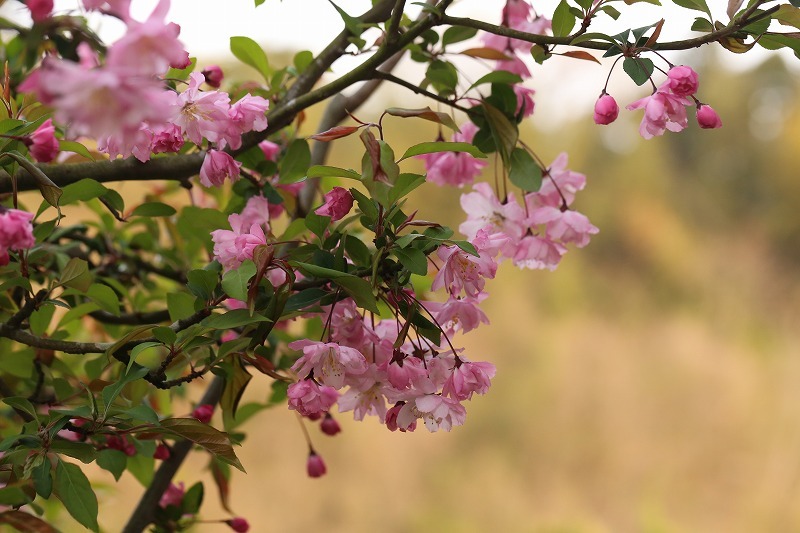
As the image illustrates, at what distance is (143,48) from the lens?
0.87ft

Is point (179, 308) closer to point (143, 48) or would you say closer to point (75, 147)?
point (75, 147)

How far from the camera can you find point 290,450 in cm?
282

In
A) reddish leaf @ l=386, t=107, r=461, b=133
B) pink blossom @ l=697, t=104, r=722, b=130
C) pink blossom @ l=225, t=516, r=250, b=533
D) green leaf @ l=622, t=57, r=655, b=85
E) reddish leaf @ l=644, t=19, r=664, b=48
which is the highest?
reddish leaf @ l=644, t=19, r=664, b=48

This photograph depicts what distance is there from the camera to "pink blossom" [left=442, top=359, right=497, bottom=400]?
488 mm

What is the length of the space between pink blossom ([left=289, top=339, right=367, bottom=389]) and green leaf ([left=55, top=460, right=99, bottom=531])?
0.17m

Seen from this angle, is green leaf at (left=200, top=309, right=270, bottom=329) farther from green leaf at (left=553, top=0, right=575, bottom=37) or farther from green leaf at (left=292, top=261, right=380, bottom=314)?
green leaf at (left=553, top=0, right=575, bottom=37)

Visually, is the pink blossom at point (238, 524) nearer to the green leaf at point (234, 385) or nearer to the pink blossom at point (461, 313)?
the green leaf at point (234, 385)

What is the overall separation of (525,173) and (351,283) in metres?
0.19

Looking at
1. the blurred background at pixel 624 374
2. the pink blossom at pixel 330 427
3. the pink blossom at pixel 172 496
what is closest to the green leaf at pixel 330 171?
the pink blossom at pixel 330 427

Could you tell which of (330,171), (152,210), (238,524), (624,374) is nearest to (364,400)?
(330,171)

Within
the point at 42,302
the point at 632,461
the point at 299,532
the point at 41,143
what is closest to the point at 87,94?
the point at 41,143

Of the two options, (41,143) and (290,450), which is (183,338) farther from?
(290,450)

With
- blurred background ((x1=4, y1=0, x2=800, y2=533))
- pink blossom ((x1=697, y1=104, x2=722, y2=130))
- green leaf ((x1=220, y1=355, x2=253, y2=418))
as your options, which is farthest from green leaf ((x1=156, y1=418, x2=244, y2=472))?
blurred background ((x1=4, y1=0, x2=800, y2=533))

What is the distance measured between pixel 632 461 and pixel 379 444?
0.90m
